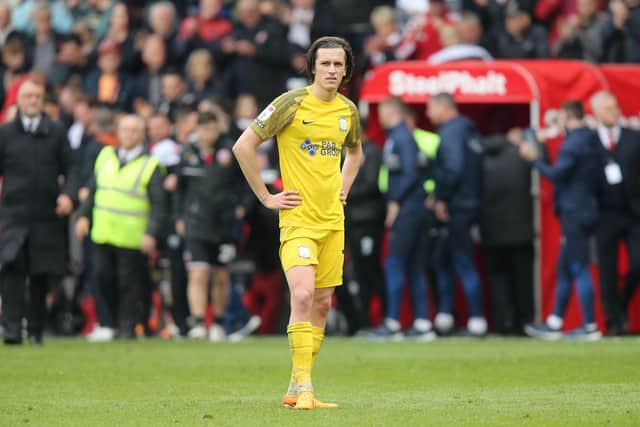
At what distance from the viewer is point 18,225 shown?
15.2 m

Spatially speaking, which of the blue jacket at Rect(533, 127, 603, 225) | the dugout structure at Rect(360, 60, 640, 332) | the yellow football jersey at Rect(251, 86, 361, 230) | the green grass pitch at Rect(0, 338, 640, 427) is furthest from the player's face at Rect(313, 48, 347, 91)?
the dugout structure at Rect(360, 60, 640, 332)

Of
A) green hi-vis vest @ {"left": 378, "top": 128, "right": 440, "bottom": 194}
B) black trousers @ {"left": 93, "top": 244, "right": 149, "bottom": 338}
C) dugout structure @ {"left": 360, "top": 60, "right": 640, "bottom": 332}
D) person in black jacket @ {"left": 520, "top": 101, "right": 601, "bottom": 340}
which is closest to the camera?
person in black jacket @ {"left": 520, "top": 101, "right": 601, "bottom": 340}

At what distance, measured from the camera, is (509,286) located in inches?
712

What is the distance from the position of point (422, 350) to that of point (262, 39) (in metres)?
7.56

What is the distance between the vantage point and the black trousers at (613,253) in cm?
1683

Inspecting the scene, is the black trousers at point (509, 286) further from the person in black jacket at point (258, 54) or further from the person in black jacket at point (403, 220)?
the person in black jacket at point (258, 54)

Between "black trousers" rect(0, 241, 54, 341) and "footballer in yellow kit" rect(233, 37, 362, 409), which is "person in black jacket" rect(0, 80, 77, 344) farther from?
"footballer in yellow kit" rect(233, 37, 362, 409)

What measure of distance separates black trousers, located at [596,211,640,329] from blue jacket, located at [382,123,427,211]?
7.01 ft

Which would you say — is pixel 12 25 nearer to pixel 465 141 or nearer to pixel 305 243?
pixel 465 141

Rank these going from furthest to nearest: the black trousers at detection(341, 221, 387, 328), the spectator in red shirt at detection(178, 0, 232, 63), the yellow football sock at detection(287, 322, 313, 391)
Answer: the spectator in red shirt at detection(178, 0, 232, 63)
the black trousers at detection(341, 221, 387, 328)
the yellow football sock at detection(287, 322, 313, 391)

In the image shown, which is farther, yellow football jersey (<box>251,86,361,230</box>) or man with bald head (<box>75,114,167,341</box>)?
man with bald head (<box>75,114,167,341</box>)

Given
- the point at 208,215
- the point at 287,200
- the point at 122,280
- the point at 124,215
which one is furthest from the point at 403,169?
the point at 287,200

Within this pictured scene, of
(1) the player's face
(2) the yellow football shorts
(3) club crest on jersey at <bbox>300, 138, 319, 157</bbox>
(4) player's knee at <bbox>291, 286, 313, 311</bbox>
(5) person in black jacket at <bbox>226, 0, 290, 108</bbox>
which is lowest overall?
(4) player's knee at <bbox>291, 286, 313, 311</bbox>

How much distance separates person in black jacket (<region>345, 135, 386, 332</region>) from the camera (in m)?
17.9
